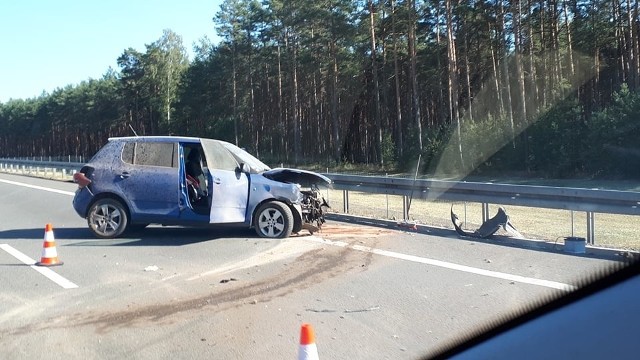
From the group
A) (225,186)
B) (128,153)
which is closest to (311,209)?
(225,186)

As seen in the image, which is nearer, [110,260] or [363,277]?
[363,277]

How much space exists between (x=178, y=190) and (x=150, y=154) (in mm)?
848

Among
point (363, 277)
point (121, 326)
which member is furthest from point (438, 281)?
point (121, 326)

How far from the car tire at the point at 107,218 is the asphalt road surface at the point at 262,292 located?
9.3 inches

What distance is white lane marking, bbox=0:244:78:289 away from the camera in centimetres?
814

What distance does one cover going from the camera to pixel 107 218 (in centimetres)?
1154

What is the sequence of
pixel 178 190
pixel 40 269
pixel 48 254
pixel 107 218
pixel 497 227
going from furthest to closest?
pixel 107 218
pixel 178 190
pixel 497 227
pixel 48 254
pixel 40 269

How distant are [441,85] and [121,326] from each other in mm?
45715

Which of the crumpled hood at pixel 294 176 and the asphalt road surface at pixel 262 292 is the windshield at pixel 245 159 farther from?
the asphalt road surface at pixel 262 292

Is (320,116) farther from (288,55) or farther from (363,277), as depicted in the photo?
(363,277)

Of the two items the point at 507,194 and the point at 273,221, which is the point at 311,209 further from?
the point at 507,194

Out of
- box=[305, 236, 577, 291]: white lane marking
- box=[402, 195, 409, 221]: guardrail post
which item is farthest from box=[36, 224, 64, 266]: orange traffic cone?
box=[402, 195, 409, 221]: guardrail post

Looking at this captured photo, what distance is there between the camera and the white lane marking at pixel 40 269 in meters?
8.14

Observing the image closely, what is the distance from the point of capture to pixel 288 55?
55.4m
